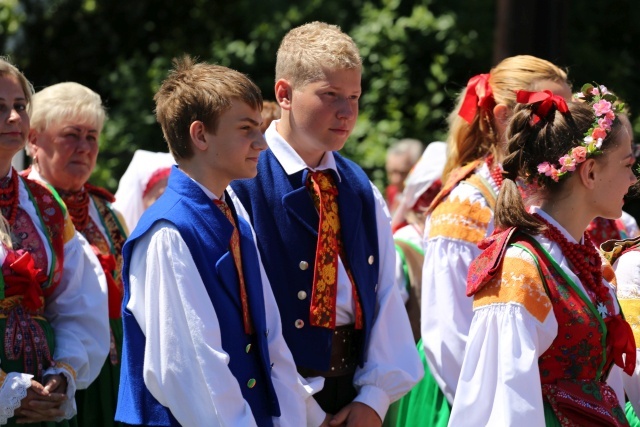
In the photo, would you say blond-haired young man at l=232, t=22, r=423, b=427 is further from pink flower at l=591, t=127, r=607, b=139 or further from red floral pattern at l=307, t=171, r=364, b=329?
pink flower at l=591, t=127, r=607, b=139

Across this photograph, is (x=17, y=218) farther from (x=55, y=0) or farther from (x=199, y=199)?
(x=55, y=0)

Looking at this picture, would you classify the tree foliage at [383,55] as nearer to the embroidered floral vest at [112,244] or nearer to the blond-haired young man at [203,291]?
the embroidered floral vest at [112,244]

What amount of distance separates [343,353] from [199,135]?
0.85m

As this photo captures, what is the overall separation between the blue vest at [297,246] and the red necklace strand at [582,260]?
0.63m

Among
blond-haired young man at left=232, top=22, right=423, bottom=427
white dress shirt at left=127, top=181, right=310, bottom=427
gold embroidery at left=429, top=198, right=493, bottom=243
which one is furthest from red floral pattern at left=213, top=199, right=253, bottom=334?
gold embroidery at left=429, top=198, right=493, bottom=243

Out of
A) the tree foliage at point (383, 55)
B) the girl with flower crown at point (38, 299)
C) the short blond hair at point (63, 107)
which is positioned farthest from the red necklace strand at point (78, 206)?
the tree foliage at point (383, 55)

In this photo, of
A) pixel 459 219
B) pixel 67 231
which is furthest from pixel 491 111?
pixel 67 231

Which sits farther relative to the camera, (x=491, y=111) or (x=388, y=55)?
(x=388, y=55)

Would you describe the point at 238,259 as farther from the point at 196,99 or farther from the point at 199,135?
the point at 196,99

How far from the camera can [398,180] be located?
761 centimetres

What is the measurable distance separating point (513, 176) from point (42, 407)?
5.25 feet

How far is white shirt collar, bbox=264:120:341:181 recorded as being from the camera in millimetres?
3539

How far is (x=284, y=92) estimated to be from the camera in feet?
11.7

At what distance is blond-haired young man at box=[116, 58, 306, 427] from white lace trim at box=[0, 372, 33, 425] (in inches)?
20.7
